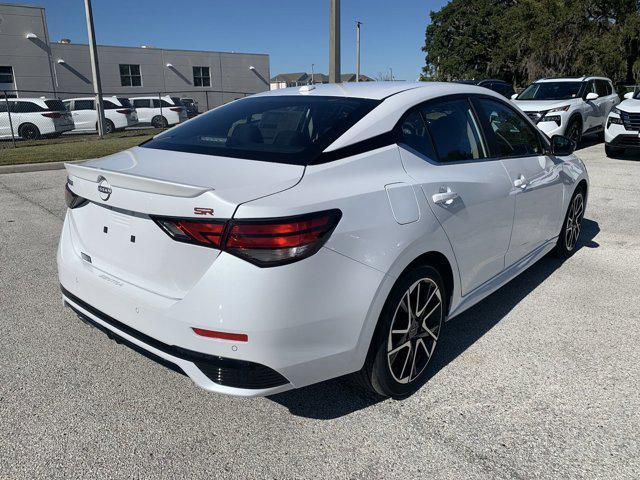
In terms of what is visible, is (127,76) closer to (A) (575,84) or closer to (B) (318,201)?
(A) (575,84)

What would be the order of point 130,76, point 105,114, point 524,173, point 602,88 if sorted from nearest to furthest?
point 524,173, point 602,88, point 105,114, point 130,76

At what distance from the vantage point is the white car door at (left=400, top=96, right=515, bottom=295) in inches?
110

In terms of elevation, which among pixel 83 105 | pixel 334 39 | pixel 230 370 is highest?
pixel 334 39

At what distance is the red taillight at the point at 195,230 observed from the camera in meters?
2.06

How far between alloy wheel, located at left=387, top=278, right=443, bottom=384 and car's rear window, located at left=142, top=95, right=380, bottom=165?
890mm

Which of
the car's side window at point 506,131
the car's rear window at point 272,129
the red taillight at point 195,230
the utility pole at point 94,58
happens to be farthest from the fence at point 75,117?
the red taillight at point 195,230

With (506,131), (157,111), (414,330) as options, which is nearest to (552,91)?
(506,131)

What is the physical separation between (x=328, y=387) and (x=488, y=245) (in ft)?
4.34

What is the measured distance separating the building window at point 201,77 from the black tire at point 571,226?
3890 cm

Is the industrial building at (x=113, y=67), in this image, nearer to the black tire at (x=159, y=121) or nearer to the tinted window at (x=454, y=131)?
the black tire at (x=159, y=121)

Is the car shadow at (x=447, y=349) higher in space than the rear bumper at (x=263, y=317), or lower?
lower

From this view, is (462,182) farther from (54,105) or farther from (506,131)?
(54,105)

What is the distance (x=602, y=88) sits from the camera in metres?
13.5

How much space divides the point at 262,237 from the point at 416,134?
4.20 feet
